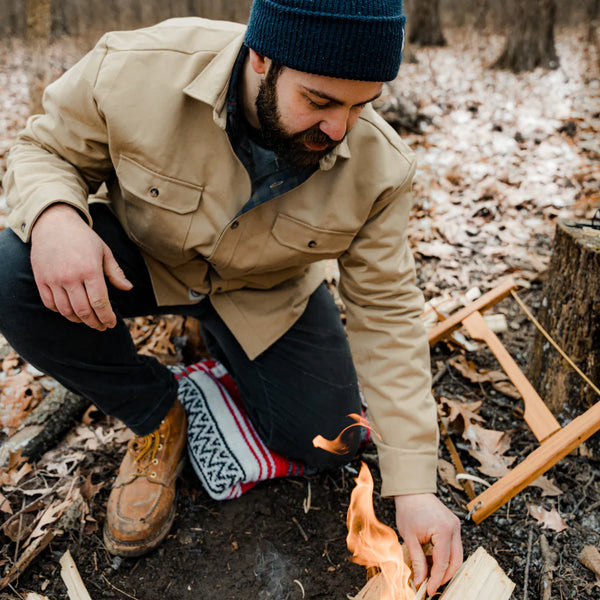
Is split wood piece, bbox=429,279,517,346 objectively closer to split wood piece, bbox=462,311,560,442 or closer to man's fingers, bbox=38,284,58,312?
split wood piece, bbox=462,311,560,442

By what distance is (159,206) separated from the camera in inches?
82.1

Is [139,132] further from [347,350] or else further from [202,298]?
[347,350]

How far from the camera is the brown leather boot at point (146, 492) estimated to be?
7.08 feet

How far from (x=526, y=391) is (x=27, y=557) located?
2.20 metres

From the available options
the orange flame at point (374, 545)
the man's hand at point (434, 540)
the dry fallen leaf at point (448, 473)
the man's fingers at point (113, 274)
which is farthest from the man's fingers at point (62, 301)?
the dry fallen leaf at point (448, 473)

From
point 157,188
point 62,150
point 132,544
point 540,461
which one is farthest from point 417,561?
point 62,150

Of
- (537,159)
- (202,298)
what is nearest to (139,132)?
(202,298)

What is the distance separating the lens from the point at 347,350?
266 cm

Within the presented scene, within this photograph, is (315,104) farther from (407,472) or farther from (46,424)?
(46,424)

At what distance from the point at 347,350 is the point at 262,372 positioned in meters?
Answer: 0.46

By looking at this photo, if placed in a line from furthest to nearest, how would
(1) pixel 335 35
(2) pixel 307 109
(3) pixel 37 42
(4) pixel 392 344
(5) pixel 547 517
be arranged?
(3) pixel 37 42, (5) pixel 547 517, (4) pixel 392 344, (2) pixel 307 109, (1) pixel 335 35

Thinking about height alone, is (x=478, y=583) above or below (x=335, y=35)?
below

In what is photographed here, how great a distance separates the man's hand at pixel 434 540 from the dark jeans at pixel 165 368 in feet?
2.45

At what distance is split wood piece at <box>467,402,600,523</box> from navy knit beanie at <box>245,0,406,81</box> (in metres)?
1.48
